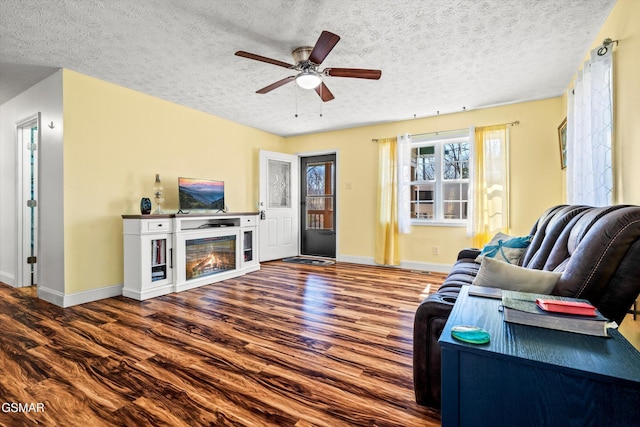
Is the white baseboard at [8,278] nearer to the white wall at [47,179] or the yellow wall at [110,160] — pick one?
the white wall at [47,179]

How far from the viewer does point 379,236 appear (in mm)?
5191

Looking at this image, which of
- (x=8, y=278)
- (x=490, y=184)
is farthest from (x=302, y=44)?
(x=8, y=278)

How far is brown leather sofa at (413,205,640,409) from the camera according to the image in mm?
1229

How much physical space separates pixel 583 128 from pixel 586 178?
0.43m

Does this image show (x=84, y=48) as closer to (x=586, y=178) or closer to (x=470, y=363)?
(x=470, y=363)

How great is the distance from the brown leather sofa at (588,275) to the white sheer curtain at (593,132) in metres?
0.79

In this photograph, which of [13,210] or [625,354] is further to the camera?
[13,210]

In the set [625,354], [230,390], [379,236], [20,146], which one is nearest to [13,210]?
[20,146]

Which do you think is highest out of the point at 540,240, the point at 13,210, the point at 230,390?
the point at 13,210

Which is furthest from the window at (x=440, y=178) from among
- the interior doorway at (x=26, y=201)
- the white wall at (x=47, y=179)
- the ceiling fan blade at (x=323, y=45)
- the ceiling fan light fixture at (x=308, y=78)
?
the interior doorway at (x=26, y=201)

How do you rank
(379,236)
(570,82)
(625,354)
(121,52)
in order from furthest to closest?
(379,236)
(570,82)
(121,52)
(625,354)

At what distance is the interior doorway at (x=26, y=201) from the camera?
382cm

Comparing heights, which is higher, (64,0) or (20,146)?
(64,0)

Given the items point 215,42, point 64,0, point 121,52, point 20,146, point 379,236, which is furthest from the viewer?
point 379,236
